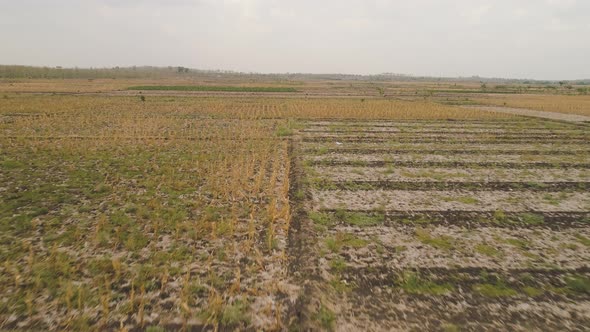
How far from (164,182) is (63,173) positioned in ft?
10.9

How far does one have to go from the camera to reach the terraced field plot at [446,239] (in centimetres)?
428

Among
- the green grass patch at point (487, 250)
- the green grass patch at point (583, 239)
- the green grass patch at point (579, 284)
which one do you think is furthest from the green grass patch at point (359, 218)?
the green grass patch at point (583, 239)

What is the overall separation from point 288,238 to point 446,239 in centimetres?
310

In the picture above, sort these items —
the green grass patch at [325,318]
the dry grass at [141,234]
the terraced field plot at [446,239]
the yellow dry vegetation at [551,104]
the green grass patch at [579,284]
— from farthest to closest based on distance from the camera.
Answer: the yellow dry vegetation at [551,104] → the green grass patch at [579,284] → the terraced field plot at [446,239] → the dry grass at [141,234] → the green grass patch at [325,318]

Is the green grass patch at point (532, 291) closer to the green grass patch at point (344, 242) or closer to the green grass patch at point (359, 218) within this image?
the green grass patch at point (344, 242)

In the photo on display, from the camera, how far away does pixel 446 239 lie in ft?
20.4

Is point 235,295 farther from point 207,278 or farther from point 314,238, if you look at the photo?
point 314,238

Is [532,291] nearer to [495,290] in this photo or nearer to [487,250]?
[495,290]

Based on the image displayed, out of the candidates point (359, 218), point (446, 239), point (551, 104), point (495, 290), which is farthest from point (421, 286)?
point (551, 104)

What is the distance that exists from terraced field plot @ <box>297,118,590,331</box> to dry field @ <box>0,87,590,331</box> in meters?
0.03

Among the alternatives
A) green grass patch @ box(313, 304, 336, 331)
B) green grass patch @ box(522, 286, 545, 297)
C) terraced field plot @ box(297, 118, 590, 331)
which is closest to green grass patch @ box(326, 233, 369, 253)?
terraced field plot @ box(297, 118, 590, 331)

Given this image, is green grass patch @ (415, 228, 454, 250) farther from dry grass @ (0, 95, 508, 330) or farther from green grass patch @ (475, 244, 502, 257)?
dry grass @ (0, 95, 508, 330)

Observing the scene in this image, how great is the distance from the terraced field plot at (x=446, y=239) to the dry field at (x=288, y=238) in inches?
1.3

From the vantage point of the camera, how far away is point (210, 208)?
738 cm
